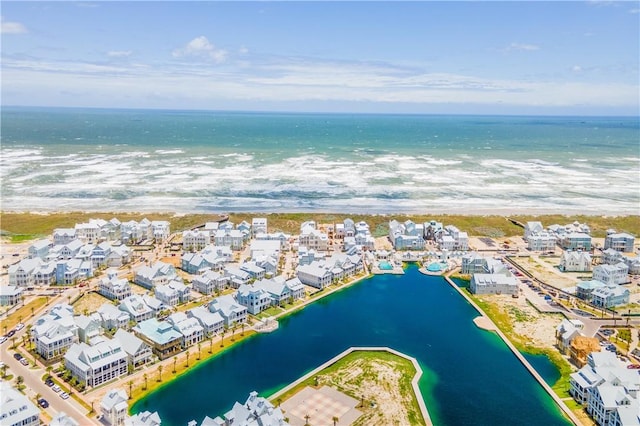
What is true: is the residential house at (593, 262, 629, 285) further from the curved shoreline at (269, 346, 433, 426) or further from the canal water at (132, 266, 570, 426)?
the curved shoreline at (269, 346, 433, 426)

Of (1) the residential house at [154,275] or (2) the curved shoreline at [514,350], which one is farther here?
(1) the residential house at [154,275]

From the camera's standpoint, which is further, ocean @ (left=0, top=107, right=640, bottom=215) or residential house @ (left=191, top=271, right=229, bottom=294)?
ocean @ (left=0, top=107, right=640, bottom=215)

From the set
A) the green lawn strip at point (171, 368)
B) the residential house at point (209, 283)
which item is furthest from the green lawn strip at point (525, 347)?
the residential house at point (209, 283)

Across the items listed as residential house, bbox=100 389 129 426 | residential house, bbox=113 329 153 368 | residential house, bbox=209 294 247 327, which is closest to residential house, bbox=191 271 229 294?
residential house, bbox=209 294 247 327

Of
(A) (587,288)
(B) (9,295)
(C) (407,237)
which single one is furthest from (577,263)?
(B) (9,295)

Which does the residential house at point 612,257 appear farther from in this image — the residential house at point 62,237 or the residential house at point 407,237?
the residential house at point 62,237

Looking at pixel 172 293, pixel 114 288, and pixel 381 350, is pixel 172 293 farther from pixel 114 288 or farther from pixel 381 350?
pixel 381 350
